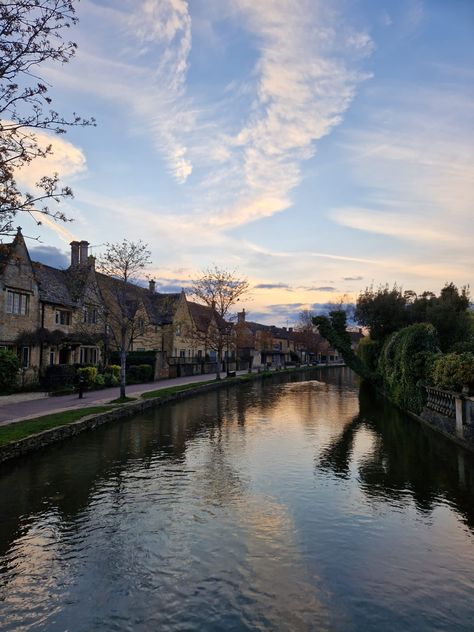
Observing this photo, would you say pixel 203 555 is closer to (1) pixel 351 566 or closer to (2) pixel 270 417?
(1) pixel 351 566

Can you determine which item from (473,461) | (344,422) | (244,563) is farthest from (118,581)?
(344,422)

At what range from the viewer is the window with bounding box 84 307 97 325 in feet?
129

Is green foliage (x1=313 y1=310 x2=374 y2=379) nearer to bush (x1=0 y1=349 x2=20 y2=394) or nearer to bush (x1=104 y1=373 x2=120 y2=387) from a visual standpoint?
bush (x1=104 y1=373 x2=120 y2=387)

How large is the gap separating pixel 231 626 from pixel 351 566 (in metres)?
2.49

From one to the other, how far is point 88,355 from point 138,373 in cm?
475

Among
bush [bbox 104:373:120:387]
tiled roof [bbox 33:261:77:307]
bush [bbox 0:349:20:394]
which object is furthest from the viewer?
bush [bbox 104:373:120:387]

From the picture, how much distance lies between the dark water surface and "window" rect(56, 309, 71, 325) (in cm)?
2121

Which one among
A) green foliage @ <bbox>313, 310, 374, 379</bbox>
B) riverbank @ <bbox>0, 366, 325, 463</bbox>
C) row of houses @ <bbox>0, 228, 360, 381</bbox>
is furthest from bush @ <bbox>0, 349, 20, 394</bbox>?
green foliage @ <bbox>313, 310, 374, 379</bbox>

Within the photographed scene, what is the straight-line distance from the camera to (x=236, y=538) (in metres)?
8.24

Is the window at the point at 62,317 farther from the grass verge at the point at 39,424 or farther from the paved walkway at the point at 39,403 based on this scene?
the grass verge at the point at 39,424

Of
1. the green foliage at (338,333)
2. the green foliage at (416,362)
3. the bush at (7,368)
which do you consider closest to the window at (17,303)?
the bush at (7,368)

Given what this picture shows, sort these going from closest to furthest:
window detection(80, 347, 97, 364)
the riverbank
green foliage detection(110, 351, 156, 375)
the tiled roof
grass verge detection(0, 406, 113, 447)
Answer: the riverbank, grass verge detection(0, 406, 113, 447), the tiled roof, window detection(80, 347, 97, 364), green foliage detection(110, 351, 156, 375)

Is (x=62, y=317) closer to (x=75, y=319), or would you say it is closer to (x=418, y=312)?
(x=75, y=319)

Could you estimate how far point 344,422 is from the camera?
22.5 metres
